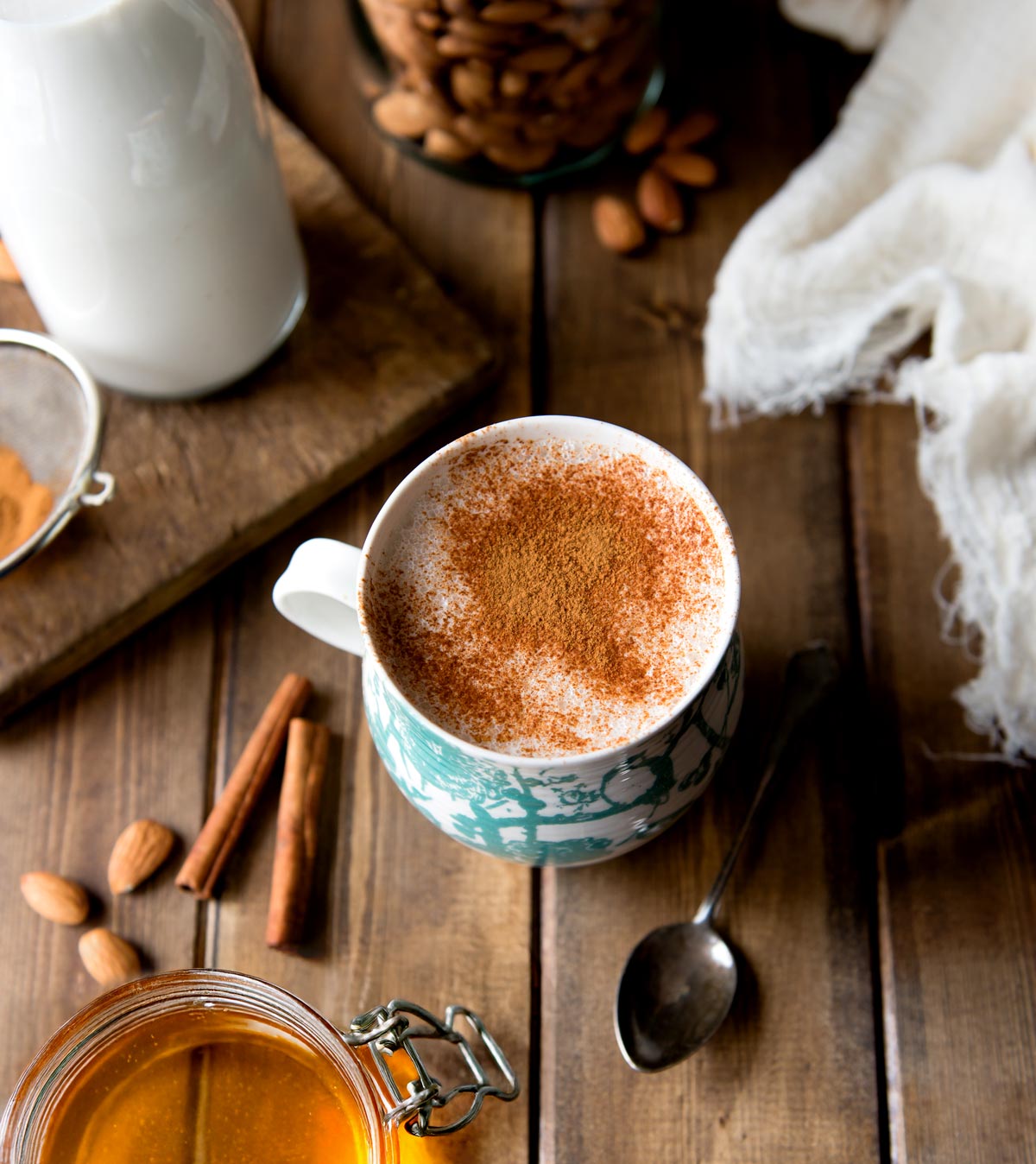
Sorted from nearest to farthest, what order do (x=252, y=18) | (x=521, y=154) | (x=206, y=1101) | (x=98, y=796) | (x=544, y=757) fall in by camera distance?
(x=544, y=757)
(x=206, y=1101)
(x=98, y=796)
(x=521, y=154)
(x=252, y=18)

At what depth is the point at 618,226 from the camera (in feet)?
2.94

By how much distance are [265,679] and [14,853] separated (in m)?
0.19

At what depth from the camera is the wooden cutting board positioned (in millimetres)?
778

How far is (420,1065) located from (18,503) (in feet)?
1.48

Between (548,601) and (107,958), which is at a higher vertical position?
(548,601)

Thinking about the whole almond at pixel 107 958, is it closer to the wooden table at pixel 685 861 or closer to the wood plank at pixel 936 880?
the wooden table at pixel 685 861

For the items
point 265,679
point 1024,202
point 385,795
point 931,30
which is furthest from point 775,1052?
point 931,30

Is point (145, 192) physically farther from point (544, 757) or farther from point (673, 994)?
point (673, 994)

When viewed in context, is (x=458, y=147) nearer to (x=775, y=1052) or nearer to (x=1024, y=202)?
(x=1024, y=202)

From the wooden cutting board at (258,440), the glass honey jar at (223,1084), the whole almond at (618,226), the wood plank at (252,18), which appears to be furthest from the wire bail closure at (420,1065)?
the wood plank at (252,18)

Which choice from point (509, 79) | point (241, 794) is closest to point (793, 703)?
point (241, 794)

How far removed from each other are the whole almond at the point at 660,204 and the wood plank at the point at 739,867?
0.06 ft

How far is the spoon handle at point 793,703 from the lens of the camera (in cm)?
73

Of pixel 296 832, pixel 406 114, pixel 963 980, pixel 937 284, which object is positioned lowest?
pixel 963 980
